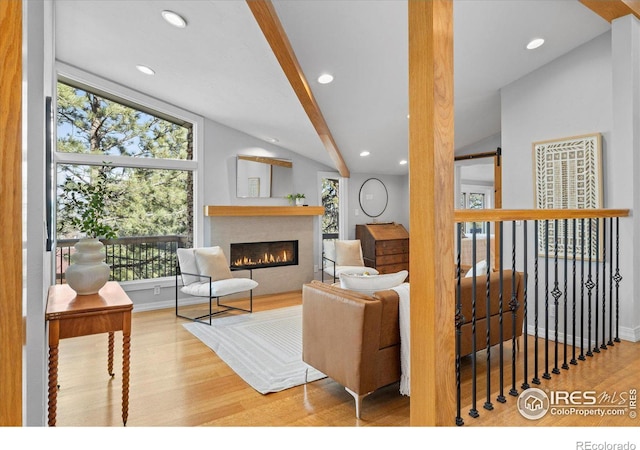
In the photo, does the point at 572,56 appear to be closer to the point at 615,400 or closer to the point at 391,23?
the point at 391,23

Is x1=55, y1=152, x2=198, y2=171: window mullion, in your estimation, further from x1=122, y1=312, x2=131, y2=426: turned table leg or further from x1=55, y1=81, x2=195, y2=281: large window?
x1=122, y1=312, x2=131, y2=426: turned table leg

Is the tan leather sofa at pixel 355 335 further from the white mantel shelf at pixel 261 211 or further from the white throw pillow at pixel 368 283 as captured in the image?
the white mantel shelf at pixel 261 211

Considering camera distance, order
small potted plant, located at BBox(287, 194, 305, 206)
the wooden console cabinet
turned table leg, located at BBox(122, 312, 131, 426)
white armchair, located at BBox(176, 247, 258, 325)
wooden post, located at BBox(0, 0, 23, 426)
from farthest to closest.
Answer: the wooden console cabinet
small potted plant, located at BBox(287, 194, 305, 206)
white armchair, located at BBox(176, 247, 258, 325)
turned table leg, located at BBox(122, 312, 131, 426)
wooden post, located at BBox(0, 0, 23, 426)

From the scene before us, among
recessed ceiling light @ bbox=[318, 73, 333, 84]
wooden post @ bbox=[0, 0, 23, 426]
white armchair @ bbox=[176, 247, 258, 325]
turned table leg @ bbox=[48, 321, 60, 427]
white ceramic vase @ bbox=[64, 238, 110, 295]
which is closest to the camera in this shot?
wooden post @ bbox=[0, 0, 23, 426]

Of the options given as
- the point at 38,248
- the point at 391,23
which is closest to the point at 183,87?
the point at 391,23

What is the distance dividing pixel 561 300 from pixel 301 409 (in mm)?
2719

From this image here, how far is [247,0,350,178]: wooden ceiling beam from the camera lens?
2641 millimetres

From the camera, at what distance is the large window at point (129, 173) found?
4328 mm

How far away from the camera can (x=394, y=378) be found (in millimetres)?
2422

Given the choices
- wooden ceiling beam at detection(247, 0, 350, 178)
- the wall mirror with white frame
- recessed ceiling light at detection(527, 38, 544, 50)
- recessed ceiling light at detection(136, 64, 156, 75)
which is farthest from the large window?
recessed ceiling light at detection(527, 38, 544, 50)

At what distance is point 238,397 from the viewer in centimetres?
253

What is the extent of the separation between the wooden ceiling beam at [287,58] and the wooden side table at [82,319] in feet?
7.03

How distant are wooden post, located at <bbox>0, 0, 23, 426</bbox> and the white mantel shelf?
417cm

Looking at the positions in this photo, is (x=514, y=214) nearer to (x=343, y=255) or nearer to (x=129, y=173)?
(x=343, y=255)
